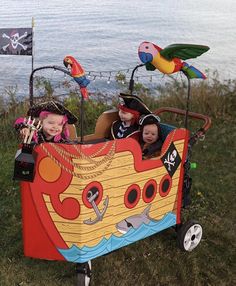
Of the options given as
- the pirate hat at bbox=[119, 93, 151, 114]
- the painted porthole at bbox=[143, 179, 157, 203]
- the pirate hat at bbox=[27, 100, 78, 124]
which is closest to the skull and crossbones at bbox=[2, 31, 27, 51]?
the pirate hat at bbox=[119, 93, 151, 114]

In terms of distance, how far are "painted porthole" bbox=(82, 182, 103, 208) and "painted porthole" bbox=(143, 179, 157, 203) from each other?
0.50m

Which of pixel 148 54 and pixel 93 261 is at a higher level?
pixel 148 54

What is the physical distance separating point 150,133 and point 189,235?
1029 mm

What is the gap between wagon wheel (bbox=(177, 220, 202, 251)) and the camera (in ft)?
13.8

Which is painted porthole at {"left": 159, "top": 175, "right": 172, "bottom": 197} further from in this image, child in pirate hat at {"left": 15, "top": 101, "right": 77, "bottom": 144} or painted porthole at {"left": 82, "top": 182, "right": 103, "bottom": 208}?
child in pirate hat at {"left": 15, "top": 101, "right": 77, "bottom": 144}

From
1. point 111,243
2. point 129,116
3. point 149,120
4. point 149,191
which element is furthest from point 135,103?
point 111,243

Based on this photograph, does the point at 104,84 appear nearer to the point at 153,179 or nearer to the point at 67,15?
the point at 153,179

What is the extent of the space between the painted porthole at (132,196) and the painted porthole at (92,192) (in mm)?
293

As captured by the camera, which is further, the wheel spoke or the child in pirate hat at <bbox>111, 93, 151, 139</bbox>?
the child in pirate hat at <bbox>111, 93, 151, 139</bbox>

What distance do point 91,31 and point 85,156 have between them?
18.4 m

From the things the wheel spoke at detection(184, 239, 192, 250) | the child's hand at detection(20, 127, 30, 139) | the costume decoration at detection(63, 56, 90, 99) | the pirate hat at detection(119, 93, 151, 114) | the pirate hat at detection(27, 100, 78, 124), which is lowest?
the wheel spoke at detection(184, 239, 192, 250)

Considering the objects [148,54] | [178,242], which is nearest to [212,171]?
[178,242]

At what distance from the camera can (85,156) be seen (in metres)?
3.15

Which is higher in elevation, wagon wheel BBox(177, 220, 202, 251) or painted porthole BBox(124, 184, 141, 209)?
painted porthole BBox(124, 184, 141, 209)
